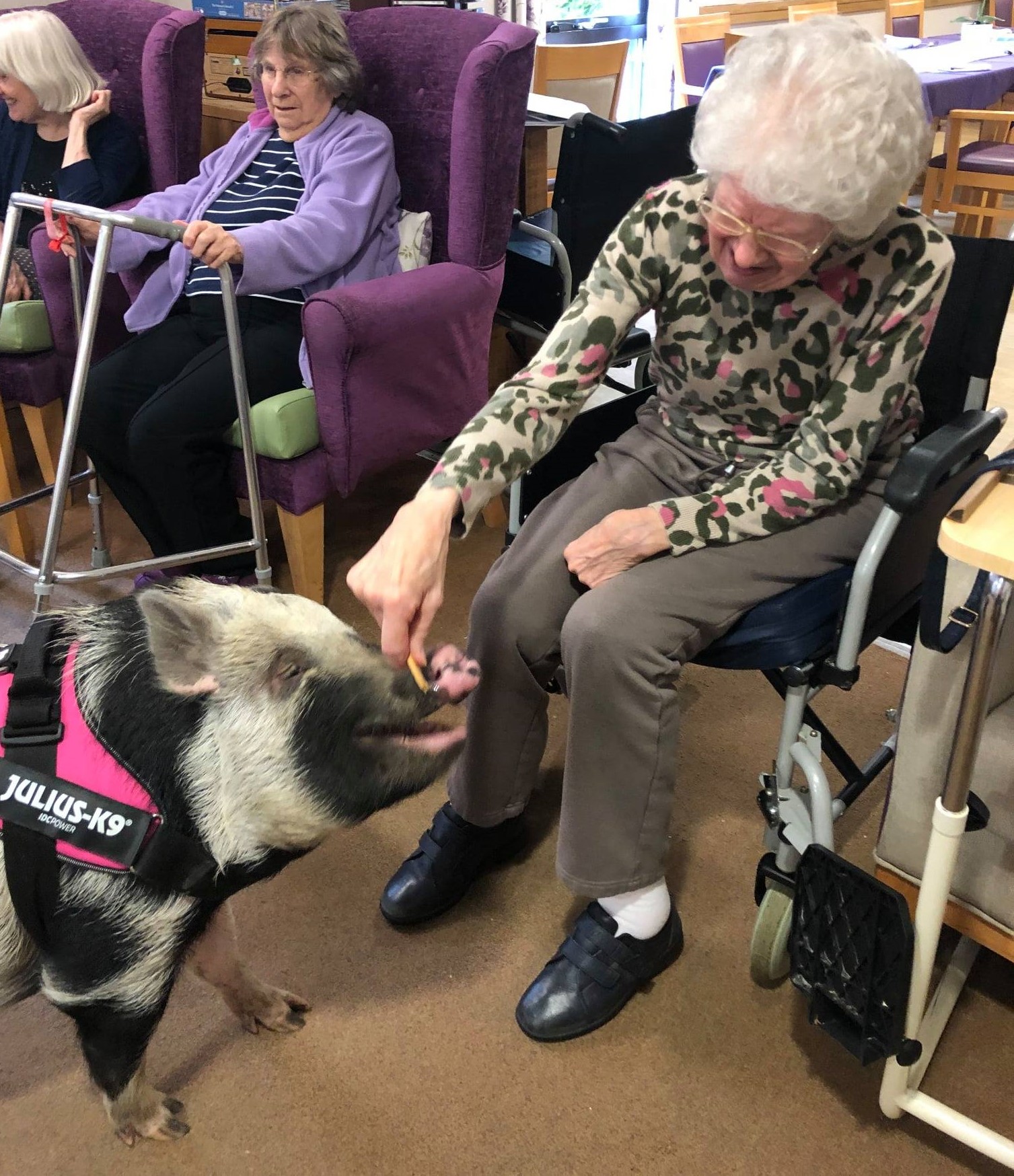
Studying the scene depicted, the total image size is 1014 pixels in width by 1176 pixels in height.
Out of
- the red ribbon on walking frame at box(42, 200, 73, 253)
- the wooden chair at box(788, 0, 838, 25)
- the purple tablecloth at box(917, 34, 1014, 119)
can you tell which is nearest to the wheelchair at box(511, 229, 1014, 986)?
the red ribbon on walking frame at box(42, 200, 73, 253)

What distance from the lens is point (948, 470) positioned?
3.78 feet

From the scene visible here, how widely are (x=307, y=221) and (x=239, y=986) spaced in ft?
5.10

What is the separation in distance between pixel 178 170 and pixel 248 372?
950mm

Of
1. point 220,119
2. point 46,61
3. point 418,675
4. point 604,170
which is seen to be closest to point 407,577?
point 418,675

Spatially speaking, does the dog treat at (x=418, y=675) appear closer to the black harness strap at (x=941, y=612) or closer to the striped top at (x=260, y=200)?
the black harness strap at (x=941, y=612)

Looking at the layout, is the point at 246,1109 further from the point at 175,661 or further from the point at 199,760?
the point at 175,661

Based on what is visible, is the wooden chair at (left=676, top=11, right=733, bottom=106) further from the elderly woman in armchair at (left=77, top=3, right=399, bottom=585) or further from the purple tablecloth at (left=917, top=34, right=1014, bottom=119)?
the elderly woman in armchair at (left=77, top=3, right=399, bottom=585)

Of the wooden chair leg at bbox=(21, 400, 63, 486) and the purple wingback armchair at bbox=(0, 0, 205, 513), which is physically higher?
the purple wingback armchair at bbox=(0, 0, 205, 513)

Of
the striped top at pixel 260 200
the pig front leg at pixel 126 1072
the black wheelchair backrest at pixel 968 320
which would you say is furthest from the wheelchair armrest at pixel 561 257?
the pig front leg at pixel 126 1072

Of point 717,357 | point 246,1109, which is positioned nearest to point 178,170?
point 717,357

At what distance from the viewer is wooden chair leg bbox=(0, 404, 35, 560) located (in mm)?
2576

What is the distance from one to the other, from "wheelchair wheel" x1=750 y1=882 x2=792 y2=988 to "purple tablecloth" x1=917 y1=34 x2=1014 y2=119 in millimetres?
4187

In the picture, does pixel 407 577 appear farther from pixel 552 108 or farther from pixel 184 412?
pixel 552 108

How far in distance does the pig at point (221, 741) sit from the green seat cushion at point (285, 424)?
3.34ft
